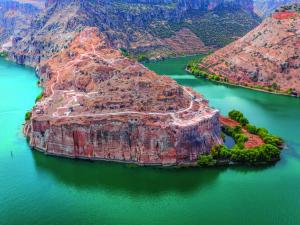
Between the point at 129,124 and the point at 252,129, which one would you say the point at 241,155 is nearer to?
the point at 252,129

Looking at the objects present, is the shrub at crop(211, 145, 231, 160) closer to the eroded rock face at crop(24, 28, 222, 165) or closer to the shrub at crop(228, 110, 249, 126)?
the eroded rock face at crop(24, 28, 222, 165)

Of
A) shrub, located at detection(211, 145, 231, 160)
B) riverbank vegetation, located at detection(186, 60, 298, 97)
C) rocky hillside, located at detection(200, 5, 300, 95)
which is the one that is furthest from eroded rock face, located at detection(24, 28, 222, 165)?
rocky hillside, located at detection(200, 5, 300, 95)

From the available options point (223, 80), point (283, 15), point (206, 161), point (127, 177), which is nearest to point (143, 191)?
point (127, 177)

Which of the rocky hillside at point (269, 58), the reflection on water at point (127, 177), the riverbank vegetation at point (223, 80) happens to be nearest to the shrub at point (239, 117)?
the reflection on water at point (127, 177)

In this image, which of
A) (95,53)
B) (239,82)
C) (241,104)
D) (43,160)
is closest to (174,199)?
(43,160)

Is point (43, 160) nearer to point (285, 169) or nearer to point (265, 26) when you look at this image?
point (285, 169)

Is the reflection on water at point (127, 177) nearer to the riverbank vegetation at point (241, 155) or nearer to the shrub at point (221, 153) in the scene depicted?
the riverbank vegetation at point (241, 155)
